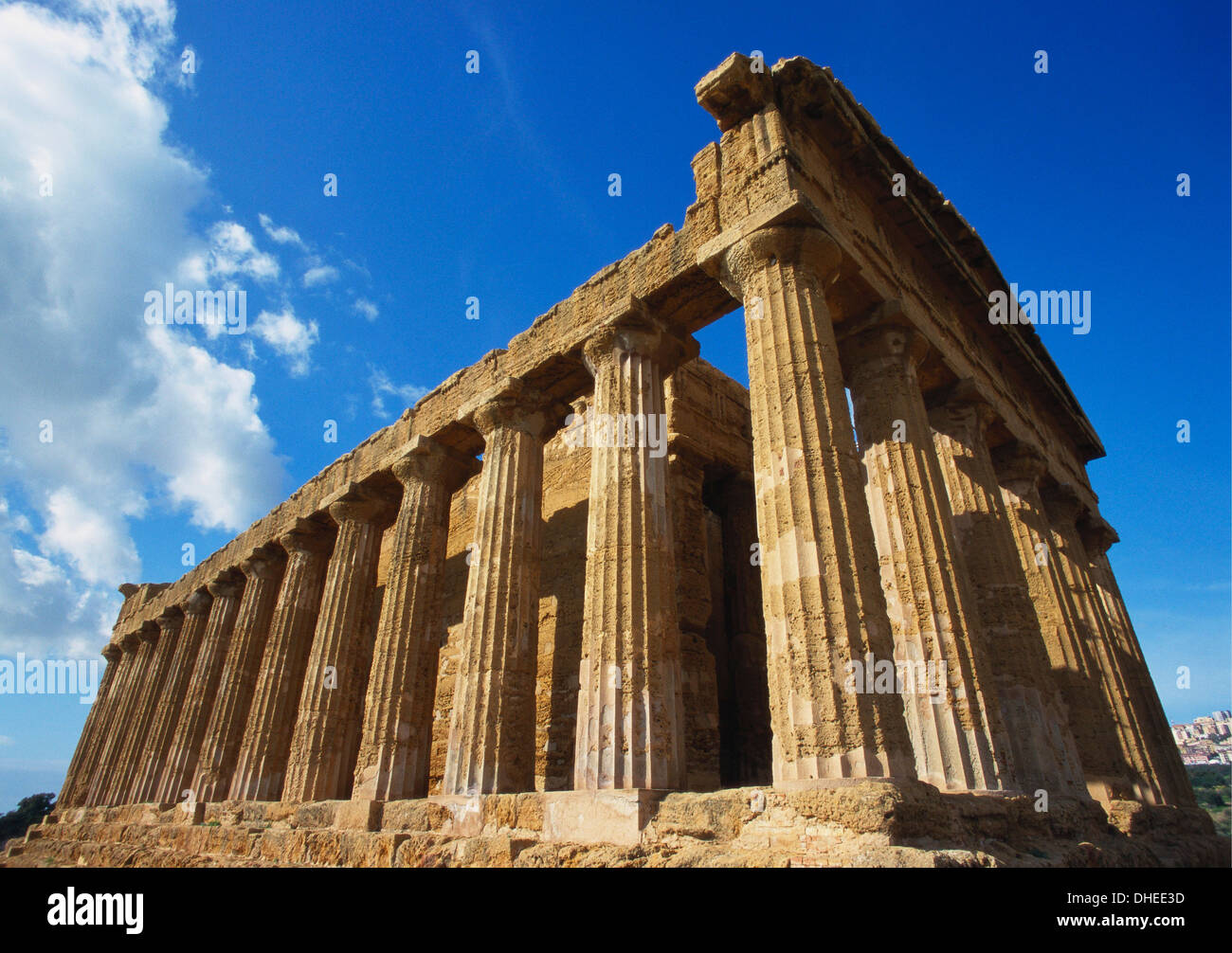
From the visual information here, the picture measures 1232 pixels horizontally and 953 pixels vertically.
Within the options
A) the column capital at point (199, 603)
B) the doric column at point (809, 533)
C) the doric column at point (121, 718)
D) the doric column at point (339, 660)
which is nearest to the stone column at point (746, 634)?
the doric column at point (809, 533)

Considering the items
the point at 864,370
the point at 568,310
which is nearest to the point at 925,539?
the point at 864,370

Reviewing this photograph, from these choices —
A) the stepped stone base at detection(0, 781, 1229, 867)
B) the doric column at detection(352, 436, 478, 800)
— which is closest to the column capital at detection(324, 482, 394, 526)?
the doric column at detection(352, 436, 478, 800)

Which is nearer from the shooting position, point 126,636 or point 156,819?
point 156,819

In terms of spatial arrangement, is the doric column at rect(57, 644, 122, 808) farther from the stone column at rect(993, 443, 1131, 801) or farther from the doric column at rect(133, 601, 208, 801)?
the stone column at rect(993, 443, 1131, 801)

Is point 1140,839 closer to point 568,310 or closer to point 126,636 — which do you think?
point 568,310

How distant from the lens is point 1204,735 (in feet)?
283

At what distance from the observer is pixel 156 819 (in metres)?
17.1

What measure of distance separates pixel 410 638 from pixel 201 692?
35.3ft

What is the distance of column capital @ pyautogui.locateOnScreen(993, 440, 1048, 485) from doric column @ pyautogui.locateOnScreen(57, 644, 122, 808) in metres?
29.5

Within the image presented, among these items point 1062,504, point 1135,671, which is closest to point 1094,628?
point 1135,671

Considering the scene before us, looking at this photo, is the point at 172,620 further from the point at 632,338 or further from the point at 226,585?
the point at 632,338

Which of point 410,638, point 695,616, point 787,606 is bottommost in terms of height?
point 787,606

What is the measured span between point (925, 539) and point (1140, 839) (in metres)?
5.60
